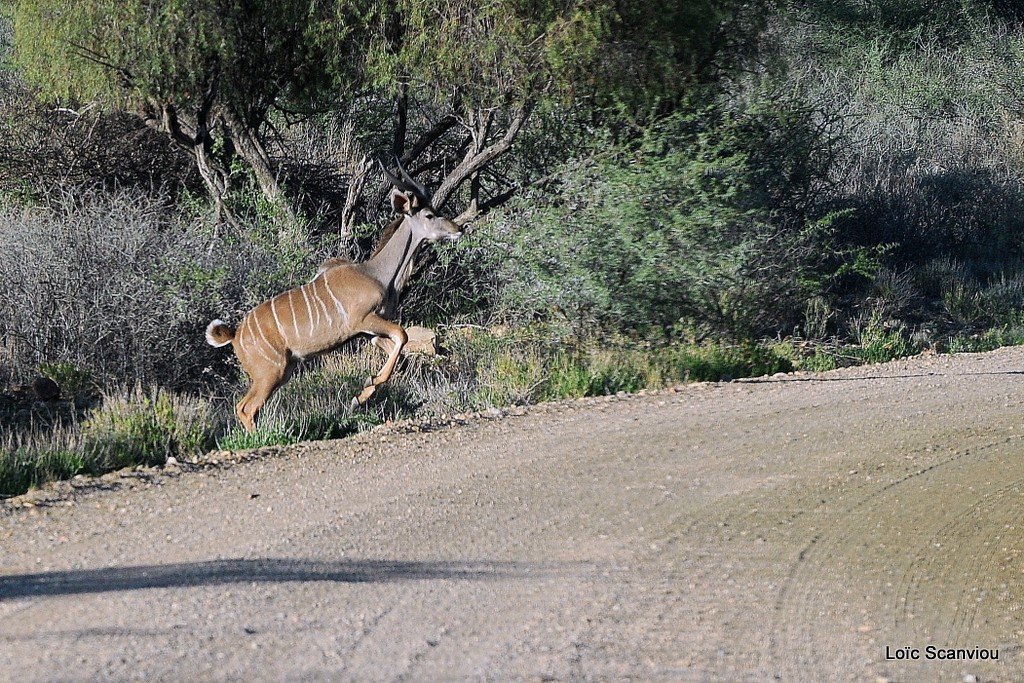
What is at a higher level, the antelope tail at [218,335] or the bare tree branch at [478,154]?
the bare tree branch at [478,154]

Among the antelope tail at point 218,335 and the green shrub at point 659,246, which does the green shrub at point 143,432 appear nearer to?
the antelope tail at point 218,335

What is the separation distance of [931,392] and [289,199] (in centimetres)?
813

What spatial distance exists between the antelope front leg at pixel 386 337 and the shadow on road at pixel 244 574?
3.82 metres

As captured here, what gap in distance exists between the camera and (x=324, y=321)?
1059 cm

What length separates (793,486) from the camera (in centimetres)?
838

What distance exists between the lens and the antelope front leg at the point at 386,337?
10.3 metres

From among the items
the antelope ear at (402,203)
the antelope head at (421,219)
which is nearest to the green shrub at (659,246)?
the antelope head at (421,219)

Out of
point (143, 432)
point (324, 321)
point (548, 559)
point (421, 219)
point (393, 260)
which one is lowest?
point (143, 432)

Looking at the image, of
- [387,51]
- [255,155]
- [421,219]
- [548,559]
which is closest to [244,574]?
[548,559]

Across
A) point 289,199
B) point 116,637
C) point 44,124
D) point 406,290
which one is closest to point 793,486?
point 116,637

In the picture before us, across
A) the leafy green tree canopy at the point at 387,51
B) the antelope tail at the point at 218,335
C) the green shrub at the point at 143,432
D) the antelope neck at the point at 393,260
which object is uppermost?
the leafy green tree canopy at the point at 387,51

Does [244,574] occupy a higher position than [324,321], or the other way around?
[324,321]

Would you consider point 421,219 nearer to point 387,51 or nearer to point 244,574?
point 387,51

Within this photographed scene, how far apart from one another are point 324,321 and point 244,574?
4.48 metres
